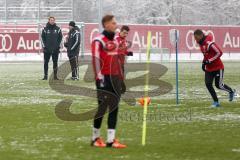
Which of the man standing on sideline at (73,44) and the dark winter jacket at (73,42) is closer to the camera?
the man standing on sideline at (73,44)

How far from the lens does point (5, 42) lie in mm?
49125

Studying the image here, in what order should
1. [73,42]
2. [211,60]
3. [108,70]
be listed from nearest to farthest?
1. [108,70]
2. [211,60]
3. [73,42]

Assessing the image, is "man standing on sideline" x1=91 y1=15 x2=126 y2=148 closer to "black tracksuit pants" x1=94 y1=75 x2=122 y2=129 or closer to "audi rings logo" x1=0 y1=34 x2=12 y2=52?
"black tracksuit pants" x1=94 y1=75 x2=122 y2=129

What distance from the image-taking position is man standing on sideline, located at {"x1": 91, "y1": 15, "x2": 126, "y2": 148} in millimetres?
10188

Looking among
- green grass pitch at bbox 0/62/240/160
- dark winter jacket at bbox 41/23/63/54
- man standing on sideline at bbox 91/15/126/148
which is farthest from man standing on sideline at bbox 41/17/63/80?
man standing on sideline at bbox 91/15/126/148

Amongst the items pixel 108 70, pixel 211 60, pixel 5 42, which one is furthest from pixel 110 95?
pixel 5 42

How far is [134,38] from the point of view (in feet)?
172

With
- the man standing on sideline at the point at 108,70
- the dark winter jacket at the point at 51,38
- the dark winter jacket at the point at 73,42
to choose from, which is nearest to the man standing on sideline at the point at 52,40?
the dark winter jacket at the point at 51,38

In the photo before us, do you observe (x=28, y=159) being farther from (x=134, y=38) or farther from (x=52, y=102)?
(x=134, y=38)

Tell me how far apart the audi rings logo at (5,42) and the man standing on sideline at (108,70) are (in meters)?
39.5

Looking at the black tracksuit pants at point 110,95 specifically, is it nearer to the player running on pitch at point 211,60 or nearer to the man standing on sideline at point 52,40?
the player running on pitch at point 211,60

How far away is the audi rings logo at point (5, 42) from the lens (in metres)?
49.0

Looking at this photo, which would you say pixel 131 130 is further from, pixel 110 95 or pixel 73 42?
pixel 73 42

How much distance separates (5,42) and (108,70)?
39759mm
